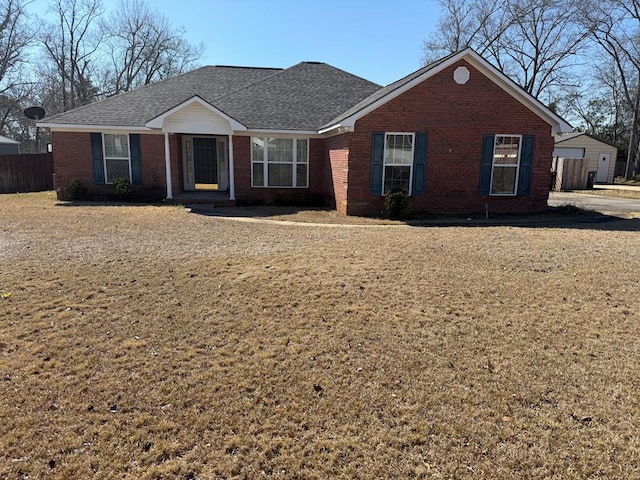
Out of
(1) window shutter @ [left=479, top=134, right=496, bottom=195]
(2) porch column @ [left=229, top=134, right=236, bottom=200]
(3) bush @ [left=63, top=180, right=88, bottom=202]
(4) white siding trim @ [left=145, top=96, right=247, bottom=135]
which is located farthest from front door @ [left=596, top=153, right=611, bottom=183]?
(3) bush @ [left=63, top=180, right=88, bottom=202]

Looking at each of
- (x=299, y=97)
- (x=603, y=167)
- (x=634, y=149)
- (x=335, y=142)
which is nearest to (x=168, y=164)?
(x=335, y=142)

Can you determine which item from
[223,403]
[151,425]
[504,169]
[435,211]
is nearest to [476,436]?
[223,403]

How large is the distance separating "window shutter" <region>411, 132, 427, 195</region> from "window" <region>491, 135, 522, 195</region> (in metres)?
2.30

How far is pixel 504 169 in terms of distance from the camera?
13.9 m

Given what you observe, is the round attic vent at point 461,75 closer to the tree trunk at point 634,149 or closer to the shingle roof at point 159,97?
the shingle roof at point 159,97

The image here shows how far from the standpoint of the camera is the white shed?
32562 millimetres

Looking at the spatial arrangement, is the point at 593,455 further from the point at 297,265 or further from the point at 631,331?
the point at 297,265

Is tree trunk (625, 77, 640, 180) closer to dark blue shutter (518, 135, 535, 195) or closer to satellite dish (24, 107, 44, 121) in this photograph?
dark blue shutter (518, 135, 535, 195)

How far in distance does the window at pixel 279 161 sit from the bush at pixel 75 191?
5913mm

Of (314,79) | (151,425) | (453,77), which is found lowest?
(151,425)

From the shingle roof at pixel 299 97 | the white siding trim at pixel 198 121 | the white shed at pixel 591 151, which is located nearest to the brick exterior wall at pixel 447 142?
the shingle roof at pixel 299 97

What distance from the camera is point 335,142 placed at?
47.3 ft

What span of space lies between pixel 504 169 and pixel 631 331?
33.2ft

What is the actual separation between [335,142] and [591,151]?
2803 centimetres
